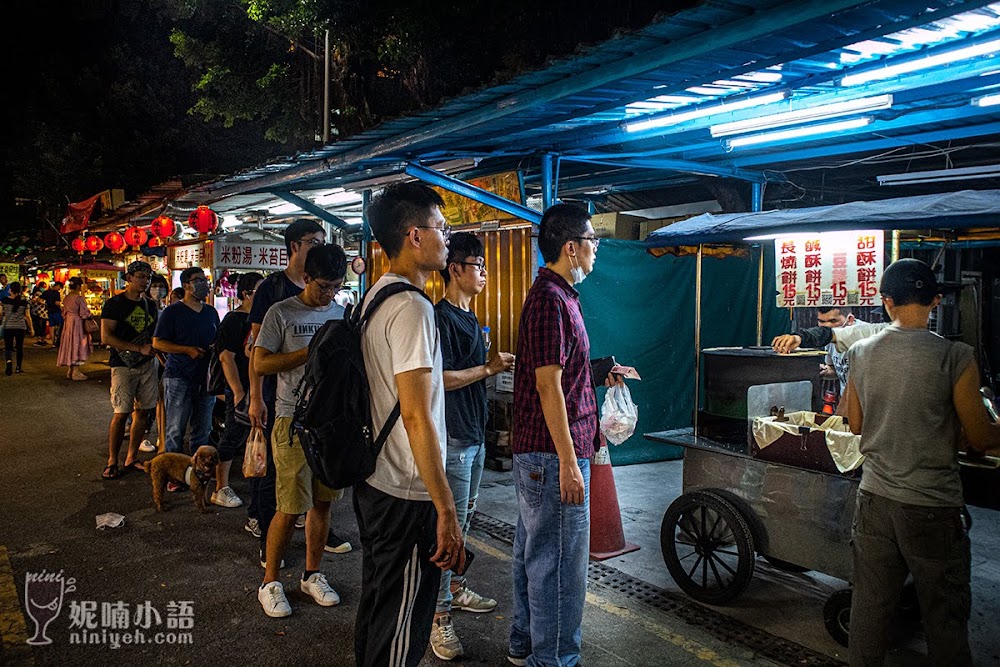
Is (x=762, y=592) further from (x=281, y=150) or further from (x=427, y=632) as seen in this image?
(x=281, y=150)

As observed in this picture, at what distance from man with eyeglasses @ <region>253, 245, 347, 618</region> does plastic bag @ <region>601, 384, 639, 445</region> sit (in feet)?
6.08

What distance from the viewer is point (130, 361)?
314 inches

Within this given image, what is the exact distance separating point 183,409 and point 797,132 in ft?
21.6

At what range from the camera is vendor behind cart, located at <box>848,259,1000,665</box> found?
3225 mm

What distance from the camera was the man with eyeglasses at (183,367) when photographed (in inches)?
290

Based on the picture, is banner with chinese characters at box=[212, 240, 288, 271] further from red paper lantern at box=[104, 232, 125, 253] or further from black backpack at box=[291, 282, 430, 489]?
black backpack at box=[291, 282, 430, 489]

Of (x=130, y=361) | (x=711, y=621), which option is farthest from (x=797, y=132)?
(x=130, y=361)

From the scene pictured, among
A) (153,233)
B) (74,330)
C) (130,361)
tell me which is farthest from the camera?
(74,330)

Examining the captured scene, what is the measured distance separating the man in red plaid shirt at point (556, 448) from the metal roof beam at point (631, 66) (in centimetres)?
159

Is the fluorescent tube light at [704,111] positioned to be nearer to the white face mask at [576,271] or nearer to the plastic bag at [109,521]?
the white face mask at [576,271]

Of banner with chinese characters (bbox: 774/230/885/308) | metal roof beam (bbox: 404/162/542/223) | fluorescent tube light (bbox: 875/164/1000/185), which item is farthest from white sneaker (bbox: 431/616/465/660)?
fluorescent tube light (bbox: 875/164/1000/185)

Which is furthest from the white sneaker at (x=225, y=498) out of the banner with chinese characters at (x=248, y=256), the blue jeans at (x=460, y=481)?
the banner with chinese characters at (x=248, y=256)

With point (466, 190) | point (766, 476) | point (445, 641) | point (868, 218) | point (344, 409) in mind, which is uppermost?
point (466, 190)

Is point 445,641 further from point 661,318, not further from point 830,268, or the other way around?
point 661,318
